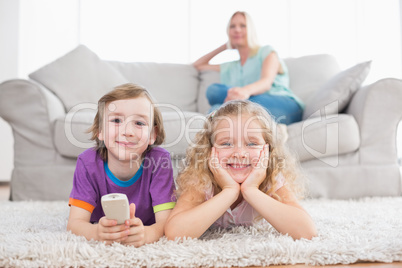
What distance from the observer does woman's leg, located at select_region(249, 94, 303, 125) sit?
79.4 inches

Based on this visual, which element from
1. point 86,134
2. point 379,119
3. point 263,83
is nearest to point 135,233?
point 86,134

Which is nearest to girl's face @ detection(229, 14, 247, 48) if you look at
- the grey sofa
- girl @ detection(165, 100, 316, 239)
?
the grey sofa

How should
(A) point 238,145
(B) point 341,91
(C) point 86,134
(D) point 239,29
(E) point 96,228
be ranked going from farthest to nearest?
(D) point 239,29, (B) point 341,91, (C) point 86,134, (A) point 238,145, (E) point 96,228

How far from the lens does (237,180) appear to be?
1.04 m

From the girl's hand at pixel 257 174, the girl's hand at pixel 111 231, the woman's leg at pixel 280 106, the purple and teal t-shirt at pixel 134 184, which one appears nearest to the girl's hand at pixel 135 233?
the girl's hand at pixel 111 231

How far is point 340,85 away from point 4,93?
6.00 feet

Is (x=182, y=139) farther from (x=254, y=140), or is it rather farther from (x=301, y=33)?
→ (x=301, y=33)

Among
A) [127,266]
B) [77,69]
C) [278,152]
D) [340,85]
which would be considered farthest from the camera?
[77,69]

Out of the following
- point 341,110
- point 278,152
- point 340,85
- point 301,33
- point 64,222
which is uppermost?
point 301,33

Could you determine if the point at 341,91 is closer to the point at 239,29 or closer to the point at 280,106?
the point at 280,106

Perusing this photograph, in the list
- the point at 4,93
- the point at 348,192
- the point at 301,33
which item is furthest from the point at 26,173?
the point at 301,33

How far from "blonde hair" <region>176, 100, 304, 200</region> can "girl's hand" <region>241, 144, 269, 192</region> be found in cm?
9

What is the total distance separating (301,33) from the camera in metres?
3.94

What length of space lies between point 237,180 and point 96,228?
40 cm
